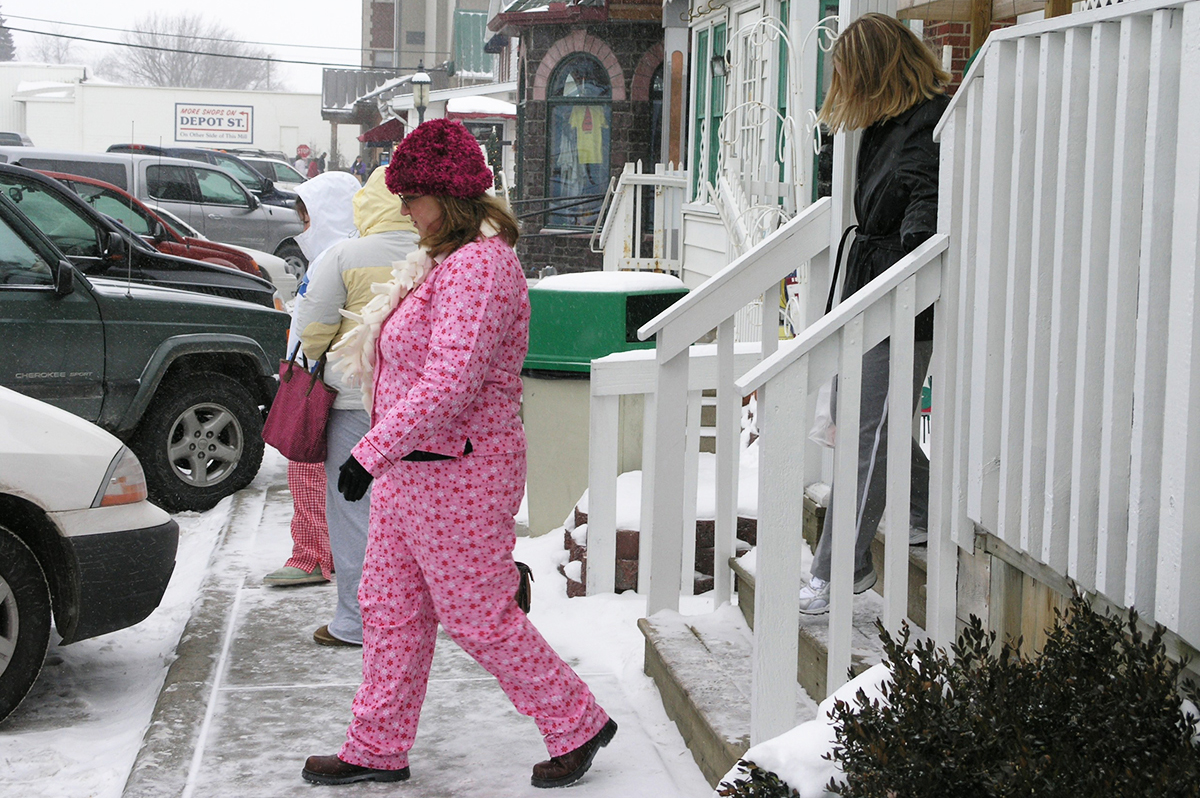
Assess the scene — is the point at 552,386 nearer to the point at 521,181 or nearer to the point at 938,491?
the point at 938,491

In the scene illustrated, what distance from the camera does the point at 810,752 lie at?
262 centimetres

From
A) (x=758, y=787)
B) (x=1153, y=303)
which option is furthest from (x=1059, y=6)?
(x=758, y=787)

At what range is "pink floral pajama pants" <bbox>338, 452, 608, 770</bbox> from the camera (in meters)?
3.63

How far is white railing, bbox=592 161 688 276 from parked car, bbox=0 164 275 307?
6.18m

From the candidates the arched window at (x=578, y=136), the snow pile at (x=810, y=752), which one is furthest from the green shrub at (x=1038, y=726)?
the arched window at (x=578, y=136)

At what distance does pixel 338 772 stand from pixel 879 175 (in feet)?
7.51

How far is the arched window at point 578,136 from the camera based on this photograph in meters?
22.3

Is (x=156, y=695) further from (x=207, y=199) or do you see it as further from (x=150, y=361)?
Result: (x=207, y=199)

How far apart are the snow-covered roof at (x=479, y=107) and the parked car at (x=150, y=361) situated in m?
22.7

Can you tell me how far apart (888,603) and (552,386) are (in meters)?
3.19

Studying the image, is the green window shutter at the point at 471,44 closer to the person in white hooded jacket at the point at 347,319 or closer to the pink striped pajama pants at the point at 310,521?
the pink striped pajama pants at the point at 310,521

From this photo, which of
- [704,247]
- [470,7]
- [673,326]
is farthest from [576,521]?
[470,7]

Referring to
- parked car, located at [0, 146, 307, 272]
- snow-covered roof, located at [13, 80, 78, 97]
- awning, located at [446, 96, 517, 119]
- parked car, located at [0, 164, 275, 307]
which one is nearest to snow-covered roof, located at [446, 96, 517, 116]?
awning, located at [446, 96, 517, 119]

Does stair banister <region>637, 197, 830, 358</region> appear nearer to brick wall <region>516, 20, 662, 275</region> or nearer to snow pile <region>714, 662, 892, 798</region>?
snow pile <region>714, 662, 892, 798</region>
